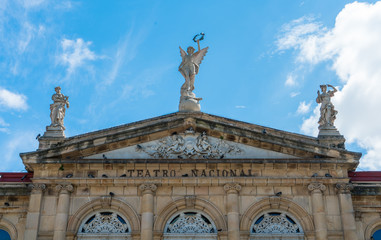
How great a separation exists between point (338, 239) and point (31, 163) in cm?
1261

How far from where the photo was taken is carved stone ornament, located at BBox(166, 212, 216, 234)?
2259 cm

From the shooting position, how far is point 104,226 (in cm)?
2270

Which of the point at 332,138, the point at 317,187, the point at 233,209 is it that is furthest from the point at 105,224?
the point at 332,138

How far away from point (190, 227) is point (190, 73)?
739 centimetres

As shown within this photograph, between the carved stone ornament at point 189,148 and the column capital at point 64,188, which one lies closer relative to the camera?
the column capital at point 64,188

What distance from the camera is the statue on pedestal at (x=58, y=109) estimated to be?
→ 82.1ft

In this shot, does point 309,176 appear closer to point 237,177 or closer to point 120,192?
point 237,177

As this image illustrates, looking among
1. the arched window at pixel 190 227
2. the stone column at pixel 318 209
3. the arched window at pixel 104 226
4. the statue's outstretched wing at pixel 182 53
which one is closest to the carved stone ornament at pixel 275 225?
the stone column at pixel 318 209

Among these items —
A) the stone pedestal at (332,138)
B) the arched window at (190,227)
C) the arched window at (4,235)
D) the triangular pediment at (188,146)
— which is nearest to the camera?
the arched window at (190,227)

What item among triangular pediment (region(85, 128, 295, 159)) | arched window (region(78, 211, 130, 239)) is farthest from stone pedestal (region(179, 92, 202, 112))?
arched window (region(78, 211, 130, 239))

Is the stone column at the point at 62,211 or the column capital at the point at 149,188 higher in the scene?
the column capital at the point at 149,188

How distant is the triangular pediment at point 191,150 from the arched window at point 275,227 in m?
2.49

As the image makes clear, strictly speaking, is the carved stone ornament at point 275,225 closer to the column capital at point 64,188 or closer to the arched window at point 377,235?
the arched window at point 377,235

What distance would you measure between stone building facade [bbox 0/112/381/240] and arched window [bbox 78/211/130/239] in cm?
4
